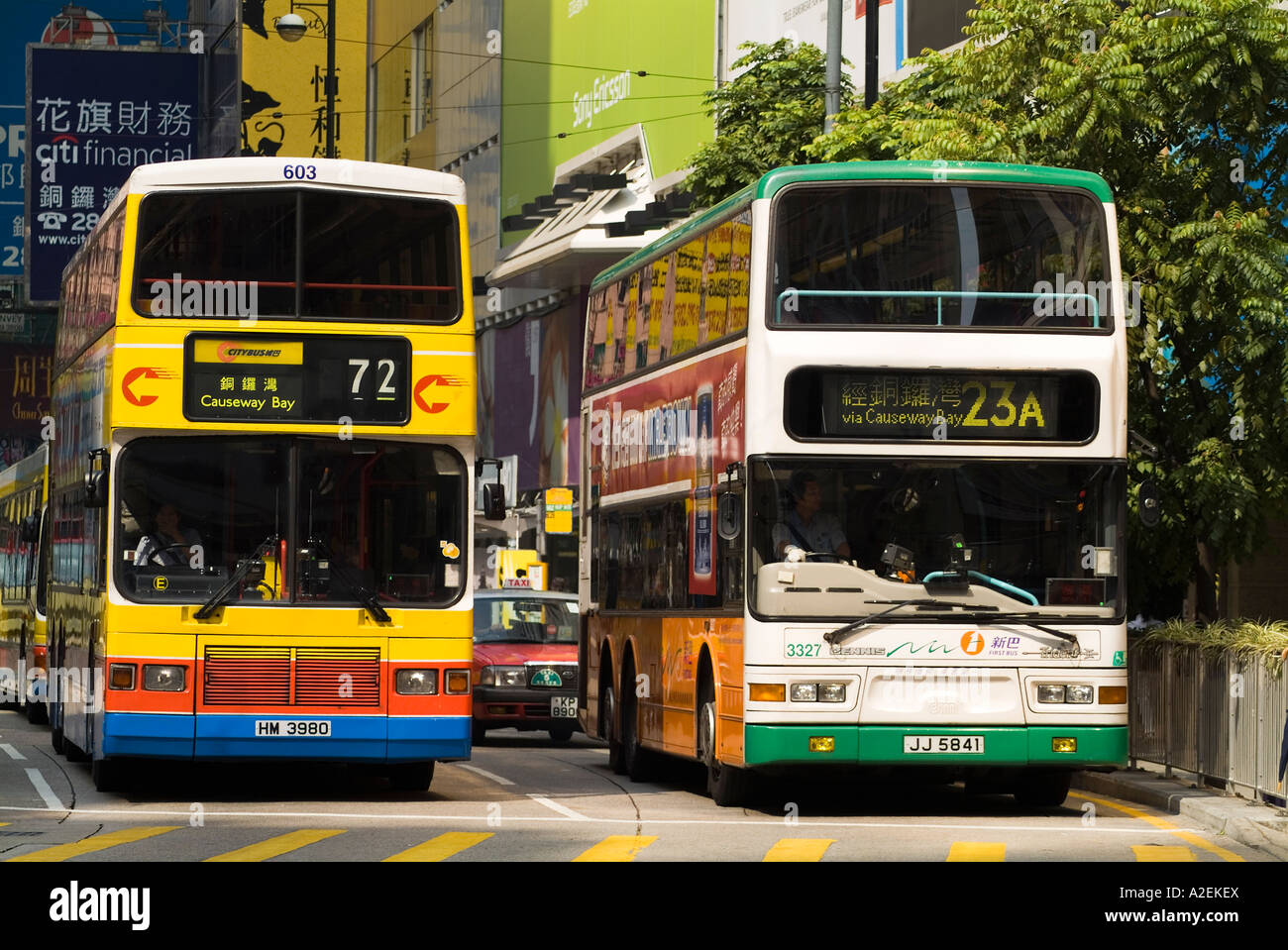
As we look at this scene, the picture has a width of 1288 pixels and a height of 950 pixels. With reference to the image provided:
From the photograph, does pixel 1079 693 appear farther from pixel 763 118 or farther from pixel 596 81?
pixel 596 81

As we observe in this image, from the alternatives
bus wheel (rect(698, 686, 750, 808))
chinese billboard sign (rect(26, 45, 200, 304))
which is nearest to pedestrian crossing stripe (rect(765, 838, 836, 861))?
bus wheel (rect(698, 686, 750, 808))

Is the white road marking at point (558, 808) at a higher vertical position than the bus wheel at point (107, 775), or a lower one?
lower

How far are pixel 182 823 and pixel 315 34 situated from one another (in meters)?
66.9

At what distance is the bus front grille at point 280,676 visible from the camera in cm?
1767

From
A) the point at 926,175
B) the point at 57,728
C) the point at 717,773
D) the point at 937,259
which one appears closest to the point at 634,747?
the point at 717,773

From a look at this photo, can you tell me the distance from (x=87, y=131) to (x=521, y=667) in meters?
36.1

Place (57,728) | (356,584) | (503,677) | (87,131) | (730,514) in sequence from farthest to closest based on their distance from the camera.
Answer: (87,131)
(503,677)
(57,728)
(356,584)
(730,514)

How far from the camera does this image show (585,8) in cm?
5450

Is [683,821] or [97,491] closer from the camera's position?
[683,821]

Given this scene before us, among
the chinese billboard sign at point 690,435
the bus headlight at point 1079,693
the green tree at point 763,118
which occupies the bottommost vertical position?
the bus headlight at point 1079,693

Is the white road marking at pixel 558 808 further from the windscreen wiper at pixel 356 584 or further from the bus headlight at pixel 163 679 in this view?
the bus headlight at pixel 163 679

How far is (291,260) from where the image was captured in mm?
17984

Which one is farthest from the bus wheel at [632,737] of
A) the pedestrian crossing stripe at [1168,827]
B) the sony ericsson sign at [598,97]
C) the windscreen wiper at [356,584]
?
the sony ericsson sign at [598,97]

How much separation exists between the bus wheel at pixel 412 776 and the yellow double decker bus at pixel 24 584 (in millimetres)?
8519
